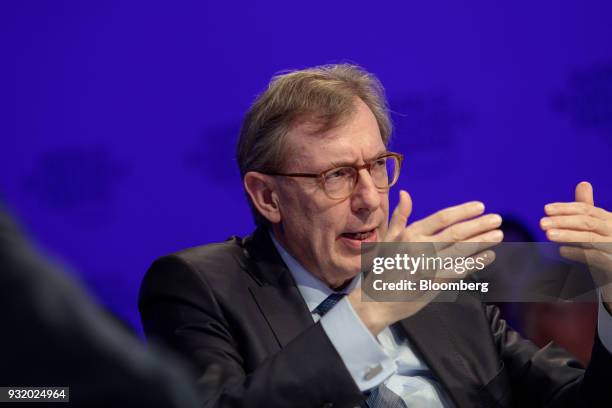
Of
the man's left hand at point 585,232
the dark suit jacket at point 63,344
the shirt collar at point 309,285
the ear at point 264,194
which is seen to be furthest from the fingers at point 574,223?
the dark suit jacket at point 63,344

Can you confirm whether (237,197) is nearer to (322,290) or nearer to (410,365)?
(322,290)

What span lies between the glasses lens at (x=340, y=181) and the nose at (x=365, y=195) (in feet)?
0.07

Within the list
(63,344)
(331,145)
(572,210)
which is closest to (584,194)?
(572,210)

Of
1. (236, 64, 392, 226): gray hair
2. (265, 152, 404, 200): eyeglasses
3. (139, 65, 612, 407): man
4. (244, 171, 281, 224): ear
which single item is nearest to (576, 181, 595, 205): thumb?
(139, 65, 612, 407): man

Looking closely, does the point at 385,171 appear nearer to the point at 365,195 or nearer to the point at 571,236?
the point at 365,195

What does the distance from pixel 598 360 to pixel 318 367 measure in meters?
0.70

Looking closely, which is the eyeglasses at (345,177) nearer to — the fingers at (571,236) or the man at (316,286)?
the man at (316,286)

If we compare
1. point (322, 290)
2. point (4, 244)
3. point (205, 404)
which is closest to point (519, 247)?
point (322, 290)

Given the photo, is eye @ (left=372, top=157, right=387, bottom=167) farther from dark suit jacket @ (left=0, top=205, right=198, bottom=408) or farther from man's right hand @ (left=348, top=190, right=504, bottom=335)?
dark suit jacket @ (left=0, top=205, right=198, bottom=408)

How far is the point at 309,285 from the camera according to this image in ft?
6.91

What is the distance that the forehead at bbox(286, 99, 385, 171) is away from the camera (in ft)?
7.03

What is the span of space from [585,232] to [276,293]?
29.3 inches

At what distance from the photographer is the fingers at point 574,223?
1.67 metres

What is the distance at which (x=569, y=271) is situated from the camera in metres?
2.19
